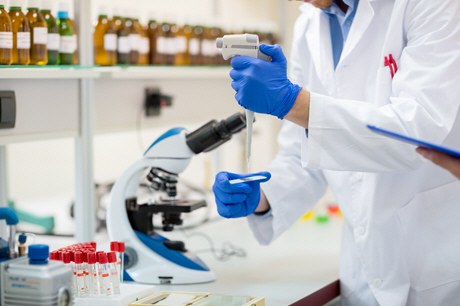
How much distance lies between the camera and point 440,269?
126 cm

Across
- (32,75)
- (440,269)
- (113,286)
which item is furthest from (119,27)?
(440,269)

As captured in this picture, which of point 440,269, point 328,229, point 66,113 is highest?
point 66,113

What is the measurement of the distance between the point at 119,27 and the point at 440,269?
1247 mm

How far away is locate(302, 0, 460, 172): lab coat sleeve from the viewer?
1069mm

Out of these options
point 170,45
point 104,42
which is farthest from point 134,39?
point 170,45

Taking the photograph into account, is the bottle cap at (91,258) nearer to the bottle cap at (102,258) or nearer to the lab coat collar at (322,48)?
the bottle cap at (102,258)

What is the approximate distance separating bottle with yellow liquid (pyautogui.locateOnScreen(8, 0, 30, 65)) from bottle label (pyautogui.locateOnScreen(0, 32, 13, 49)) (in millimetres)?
37

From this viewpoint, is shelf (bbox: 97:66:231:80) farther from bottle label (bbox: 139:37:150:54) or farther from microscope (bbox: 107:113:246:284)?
microscope (bbox: 107:113:246:284)

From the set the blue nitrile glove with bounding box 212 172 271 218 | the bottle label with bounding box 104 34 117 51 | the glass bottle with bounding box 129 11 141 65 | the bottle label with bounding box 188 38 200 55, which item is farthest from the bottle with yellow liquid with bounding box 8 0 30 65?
the bottle label with bounding box 188 38 200 55

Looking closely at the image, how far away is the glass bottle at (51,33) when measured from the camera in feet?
4.75

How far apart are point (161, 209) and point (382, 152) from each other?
59 centimetres

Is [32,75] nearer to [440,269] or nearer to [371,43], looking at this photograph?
[371,43]

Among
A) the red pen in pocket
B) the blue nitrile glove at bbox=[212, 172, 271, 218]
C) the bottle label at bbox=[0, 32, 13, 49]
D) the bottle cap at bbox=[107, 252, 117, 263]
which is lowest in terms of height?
the bottle cap at bbox=[107, 252, 117, 263]

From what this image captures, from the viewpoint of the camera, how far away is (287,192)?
150 centimetres
